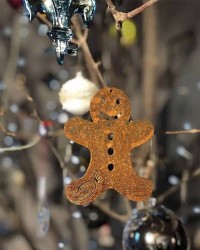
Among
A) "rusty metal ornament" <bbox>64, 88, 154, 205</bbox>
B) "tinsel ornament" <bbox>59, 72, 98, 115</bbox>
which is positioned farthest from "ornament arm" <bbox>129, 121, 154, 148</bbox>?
"tinsel ornament" <bbox>59, 72, 98, 115</bbox>

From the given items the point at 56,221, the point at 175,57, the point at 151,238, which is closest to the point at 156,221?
the point at 151,238

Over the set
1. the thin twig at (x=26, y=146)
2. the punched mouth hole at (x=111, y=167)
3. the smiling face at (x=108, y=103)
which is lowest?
the thin twig at (x=26, y=146)

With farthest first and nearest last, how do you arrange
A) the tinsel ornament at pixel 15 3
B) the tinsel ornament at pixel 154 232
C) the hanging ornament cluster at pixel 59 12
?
the tinsel ornament at pixel 15 3 → the tinsel ornament at pixel 154 232 → the hanging ornament cluster at pixel 59 12

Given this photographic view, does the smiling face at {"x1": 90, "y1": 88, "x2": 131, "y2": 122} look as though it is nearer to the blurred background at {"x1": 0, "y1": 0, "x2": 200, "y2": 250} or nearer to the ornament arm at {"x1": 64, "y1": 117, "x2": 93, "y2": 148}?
the ornament arm at {"x1": 64, "y1": 117, "x2": 93, "y2": 148}

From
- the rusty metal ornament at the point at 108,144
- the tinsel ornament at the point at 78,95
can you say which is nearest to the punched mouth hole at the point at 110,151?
Answer: the rusty metal ornament at the point at 108,144

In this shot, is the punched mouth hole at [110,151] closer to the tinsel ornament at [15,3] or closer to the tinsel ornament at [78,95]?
the tinsel ornament at [78,95]

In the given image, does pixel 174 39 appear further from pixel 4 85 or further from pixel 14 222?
pixel 14 222

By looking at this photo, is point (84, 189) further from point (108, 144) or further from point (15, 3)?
point (15, 3)
